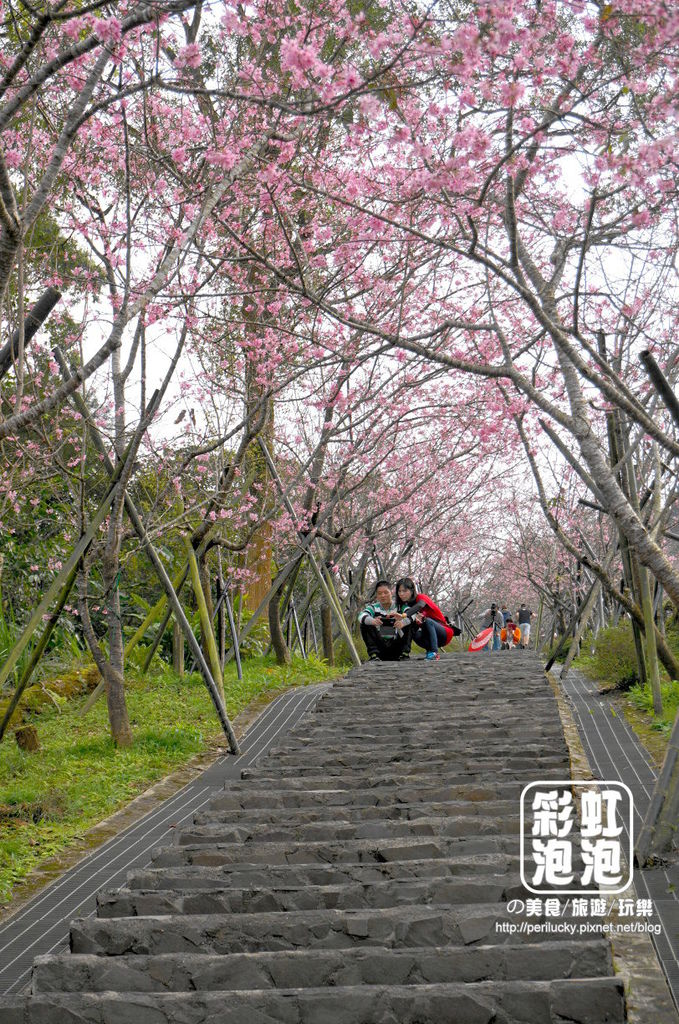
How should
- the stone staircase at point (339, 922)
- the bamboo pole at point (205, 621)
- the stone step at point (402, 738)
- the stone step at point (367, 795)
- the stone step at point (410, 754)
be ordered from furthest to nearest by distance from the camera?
the bamboo pole at point (205, 621) → the stone step at point (402, 738) → the stone step at point (410, 754) → the stone step at point (367, 795) → the stone staircase at point (339, 922)

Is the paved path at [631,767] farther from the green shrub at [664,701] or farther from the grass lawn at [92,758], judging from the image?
the grass lawn at [92,758]

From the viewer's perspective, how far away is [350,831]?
17.3 feet

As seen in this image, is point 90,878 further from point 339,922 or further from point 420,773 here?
point 339,922

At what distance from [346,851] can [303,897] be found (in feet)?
1.78

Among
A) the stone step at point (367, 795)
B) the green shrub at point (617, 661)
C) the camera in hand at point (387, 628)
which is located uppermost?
the camera in hand at point (387, 628)

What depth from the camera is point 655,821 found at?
521 centimetres

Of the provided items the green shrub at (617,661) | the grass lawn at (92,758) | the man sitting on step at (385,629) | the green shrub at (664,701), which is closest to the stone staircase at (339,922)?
the grass lawn at (92,758)

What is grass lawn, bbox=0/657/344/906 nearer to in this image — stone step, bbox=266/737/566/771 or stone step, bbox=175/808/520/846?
stone step, bbox=175/808/520/846

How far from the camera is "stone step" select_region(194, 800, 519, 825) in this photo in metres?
5.45

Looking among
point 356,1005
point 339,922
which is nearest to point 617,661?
point 339,922

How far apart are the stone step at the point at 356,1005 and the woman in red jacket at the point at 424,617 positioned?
31.4ft

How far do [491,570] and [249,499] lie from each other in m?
22.1

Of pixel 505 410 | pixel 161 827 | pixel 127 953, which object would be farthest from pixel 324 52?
pixel 127 953

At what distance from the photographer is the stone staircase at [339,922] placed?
3.50m
